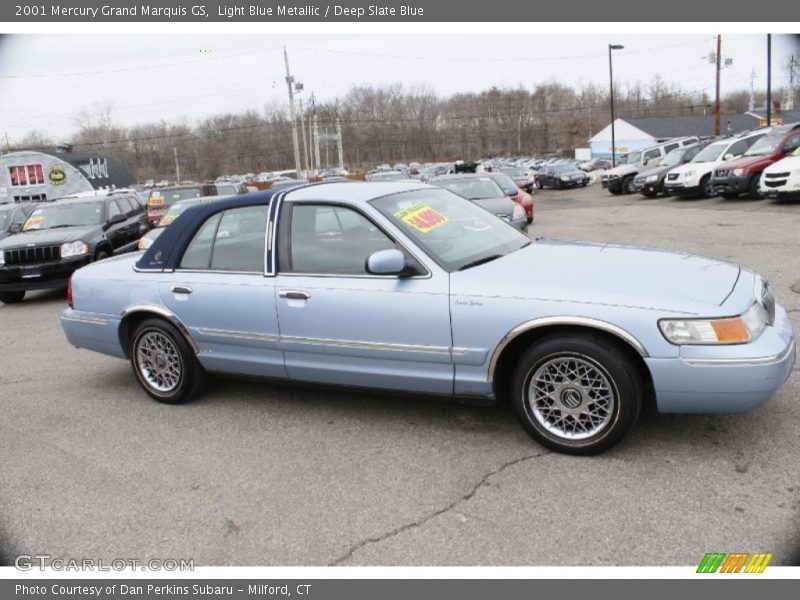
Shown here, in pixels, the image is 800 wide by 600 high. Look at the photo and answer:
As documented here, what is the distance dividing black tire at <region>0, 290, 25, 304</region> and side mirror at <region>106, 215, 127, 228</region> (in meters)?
1.85

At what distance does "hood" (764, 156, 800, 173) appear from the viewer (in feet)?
54.4

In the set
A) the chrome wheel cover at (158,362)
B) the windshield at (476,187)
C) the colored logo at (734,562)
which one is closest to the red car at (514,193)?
the windshield at (476,187)

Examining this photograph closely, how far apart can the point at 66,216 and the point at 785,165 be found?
55.7 ft

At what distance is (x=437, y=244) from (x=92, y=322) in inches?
119

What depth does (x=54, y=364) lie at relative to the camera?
21.8 ft

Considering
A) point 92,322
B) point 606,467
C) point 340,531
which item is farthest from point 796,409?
point 92,322

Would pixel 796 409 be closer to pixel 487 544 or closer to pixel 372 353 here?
pixel 487 544

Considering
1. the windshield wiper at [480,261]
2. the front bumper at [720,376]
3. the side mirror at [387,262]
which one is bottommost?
the front bumper at [720,376]

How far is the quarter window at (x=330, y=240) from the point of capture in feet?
13.8

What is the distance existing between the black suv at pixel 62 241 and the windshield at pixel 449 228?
7.97 meters

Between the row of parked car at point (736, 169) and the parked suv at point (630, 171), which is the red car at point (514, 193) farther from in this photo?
the parked suv at point (630, 171)

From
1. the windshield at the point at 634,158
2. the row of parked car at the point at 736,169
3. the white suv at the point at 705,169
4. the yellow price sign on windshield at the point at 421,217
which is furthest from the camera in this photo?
the windshield at the point at 634,158

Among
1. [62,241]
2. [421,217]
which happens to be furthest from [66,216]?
[421,217]

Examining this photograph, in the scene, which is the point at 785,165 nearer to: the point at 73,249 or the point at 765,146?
the point at 765,146
